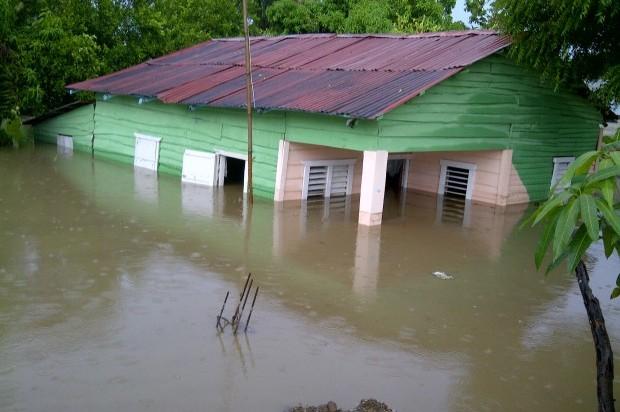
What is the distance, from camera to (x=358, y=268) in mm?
10344

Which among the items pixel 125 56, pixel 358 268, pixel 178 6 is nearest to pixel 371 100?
pixel 358 268

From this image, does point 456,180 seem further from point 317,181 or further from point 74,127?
point 74,127

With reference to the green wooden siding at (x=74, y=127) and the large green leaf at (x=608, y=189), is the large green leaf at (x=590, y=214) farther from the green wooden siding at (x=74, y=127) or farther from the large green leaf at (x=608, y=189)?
the green wooden siding at (x=74, y=127)

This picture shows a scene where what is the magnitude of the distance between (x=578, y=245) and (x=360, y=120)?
30.5ft

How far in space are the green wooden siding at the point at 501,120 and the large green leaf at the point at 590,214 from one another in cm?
920

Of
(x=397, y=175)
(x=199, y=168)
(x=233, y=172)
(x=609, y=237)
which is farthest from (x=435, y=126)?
(x=609, y=237)

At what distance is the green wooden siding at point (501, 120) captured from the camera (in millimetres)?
13633

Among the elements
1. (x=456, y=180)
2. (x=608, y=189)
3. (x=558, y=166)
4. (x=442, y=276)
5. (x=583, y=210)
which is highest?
(x=608, y=189)

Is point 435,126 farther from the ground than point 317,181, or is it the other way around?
point 435,126

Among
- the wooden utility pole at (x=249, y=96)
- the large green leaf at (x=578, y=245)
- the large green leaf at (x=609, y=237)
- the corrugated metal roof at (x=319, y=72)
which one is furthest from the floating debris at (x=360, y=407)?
the wooden utility pole at (x=249, y=96)

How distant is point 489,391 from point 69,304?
5.03m

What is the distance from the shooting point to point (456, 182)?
17.6m

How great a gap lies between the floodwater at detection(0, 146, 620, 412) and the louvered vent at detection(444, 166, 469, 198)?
3.41 m

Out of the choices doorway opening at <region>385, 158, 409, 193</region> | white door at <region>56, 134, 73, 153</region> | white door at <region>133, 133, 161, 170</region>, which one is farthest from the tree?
white door at <region>56, 134, 73, 153</region>
